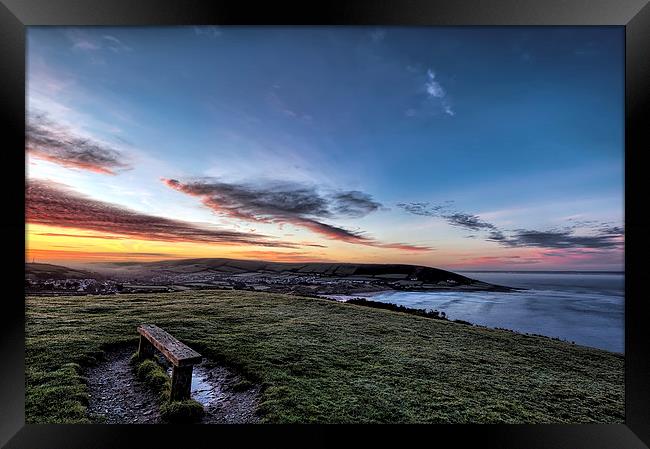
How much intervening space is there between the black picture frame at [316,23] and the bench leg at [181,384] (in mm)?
246

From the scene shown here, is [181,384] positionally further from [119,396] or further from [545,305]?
[545,305]

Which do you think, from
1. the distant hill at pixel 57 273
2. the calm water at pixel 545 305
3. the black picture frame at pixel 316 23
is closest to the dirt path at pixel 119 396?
the black picture frame at pixel 316 23

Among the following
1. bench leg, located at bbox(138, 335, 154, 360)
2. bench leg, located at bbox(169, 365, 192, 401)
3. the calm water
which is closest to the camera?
bench leg, located at bbox(169, 365, 192, 401)

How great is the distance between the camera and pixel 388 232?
4.09 metres

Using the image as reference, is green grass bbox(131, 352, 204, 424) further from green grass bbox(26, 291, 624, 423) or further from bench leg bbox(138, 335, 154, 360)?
green grass bbox(26, 291, 624, 423)

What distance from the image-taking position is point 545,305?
525 cm

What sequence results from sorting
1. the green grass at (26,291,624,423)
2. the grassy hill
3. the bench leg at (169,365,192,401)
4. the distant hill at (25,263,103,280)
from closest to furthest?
1. the bench leg at (169,365,192,401)
2. the green grass at (26,291,624,423)
3. the distant hill at (25,263,103,280)
4. the grassy hill

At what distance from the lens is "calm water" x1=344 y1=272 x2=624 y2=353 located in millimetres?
4375

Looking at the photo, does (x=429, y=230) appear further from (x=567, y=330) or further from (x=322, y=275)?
(x=567, y=330)

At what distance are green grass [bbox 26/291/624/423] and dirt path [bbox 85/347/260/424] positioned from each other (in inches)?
4.5

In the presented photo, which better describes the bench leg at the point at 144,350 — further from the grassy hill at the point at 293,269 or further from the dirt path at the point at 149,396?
the grassy hill at the point at 293,269

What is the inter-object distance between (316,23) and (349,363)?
3.64 m

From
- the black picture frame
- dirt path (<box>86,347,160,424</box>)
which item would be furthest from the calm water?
dirt path (<box>86,347,160,424</box>)

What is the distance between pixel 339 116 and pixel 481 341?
4339 mm
